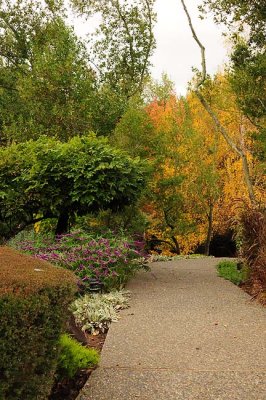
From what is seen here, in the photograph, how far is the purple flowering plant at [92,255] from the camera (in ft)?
23.9

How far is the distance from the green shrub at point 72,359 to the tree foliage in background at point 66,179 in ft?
15.8

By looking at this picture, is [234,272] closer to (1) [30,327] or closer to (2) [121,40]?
(1) [30,327]

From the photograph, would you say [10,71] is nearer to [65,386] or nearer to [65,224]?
[65,224]

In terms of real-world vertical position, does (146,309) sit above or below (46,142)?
below

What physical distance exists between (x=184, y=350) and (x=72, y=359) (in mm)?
1311

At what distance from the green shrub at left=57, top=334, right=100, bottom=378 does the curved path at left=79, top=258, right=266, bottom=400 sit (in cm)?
13

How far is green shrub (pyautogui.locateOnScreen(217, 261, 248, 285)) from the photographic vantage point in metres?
8.72

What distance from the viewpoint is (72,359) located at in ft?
11.9

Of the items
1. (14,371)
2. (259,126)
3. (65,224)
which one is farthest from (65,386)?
(259,126)

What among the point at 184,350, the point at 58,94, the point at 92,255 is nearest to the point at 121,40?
the point at 58,94

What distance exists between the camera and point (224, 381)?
3.63 metres

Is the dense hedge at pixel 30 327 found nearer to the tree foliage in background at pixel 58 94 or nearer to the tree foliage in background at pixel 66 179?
the tree foliage in background at pixel 66 179

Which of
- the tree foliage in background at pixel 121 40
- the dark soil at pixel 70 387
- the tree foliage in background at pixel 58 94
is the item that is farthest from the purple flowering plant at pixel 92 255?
the tree foliage in background at pixel 121 40

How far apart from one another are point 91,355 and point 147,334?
4.41 feet
